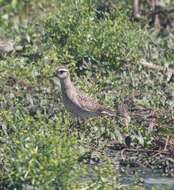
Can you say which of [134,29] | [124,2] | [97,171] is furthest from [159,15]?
[97,171]

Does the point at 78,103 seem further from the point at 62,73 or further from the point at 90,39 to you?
the point at 90,39

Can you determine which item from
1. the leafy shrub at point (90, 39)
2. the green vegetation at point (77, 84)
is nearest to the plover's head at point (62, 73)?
the green vegetation at point (77, 84)

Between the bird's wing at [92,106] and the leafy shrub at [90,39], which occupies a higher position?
the leafy shrub at [90,39]

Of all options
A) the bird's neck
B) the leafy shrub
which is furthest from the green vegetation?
the bird's neck

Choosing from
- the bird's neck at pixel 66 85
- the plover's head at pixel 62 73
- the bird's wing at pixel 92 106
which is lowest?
the bird's wing at pixel 92 106

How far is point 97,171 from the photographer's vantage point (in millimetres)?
7562

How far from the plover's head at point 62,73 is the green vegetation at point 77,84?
28 centimetres

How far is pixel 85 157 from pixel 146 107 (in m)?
1.34

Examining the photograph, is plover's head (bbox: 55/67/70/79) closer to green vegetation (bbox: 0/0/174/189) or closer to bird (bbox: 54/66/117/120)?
bird (bbox: 54/66/117/120)

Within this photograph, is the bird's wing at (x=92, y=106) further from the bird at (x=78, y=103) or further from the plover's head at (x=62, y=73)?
the plover's head at (x=62, y=73)

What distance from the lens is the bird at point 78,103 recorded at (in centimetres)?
995

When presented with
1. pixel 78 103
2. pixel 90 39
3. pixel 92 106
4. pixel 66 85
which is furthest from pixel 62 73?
pixel 90 39

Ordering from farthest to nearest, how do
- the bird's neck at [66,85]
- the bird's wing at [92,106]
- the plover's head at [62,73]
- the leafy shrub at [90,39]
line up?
the leafy shrub at [90,39]
the plover's head at [62,73]
the bird's neck at [66,85]
the bird's wing at [92,106]

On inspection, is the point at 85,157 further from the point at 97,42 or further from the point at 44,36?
the point at 44,36
